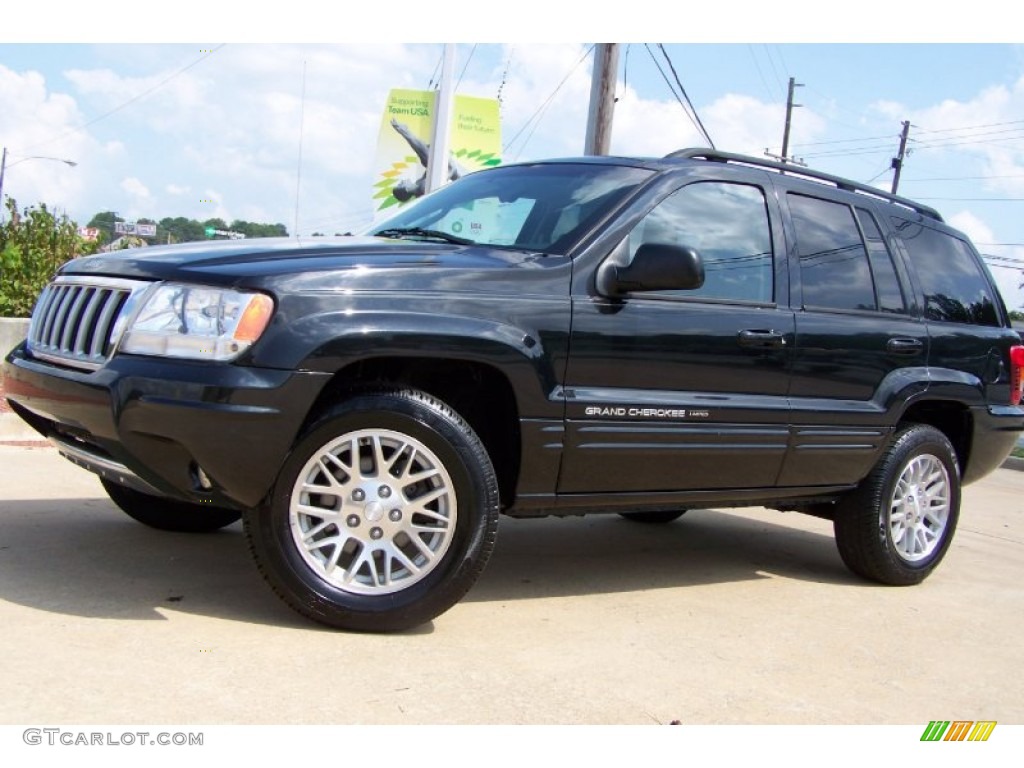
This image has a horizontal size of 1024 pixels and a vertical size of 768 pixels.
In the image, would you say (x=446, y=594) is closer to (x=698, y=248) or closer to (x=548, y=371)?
(x=548, y=371)

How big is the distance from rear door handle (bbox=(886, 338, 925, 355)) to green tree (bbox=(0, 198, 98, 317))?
8.29m

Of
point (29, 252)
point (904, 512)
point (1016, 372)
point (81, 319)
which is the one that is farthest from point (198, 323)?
point (29, 252)

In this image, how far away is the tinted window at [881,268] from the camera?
546 cm

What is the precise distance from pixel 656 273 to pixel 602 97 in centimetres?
1020

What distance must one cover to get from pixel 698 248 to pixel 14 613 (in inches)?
120

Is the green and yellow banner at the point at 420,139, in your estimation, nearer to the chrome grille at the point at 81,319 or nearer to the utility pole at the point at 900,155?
the chrome grille at the point at 81,319

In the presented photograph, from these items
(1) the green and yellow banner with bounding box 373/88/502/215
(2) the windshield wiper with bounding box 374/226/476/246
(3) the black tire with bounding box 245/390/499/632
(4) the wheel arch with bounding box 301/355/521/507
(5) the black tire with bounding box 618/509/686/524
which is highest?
(1) the green and yellow banner with bounding box 373/88/502/215

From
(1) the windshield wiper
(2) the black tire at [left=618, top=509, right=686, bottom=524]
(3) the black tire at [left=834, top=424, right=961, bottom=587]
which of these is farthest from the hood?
(2) the black tire at [left=618, top=509, right=686, bottom=524]

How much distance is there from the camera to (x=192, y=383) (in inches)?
138

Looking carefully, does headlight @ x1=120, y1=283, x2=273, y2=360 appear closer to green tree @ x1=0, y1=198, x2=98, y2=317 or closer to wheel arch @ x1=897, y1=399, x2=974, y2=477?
wheel arch @ x1=897, y1=399, x2=974, y2=477

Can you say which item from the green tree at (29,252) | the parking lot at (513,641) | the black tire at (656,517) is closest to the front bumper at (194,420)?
the parking lot at (513,641)

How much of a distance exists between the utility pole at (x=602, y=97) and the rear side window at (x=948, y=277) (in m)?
7.95

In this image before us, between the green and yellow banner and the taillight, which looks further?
the green and yellow banner

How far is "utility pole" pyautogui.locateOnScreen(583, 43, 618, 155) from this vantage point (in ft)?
44.9
